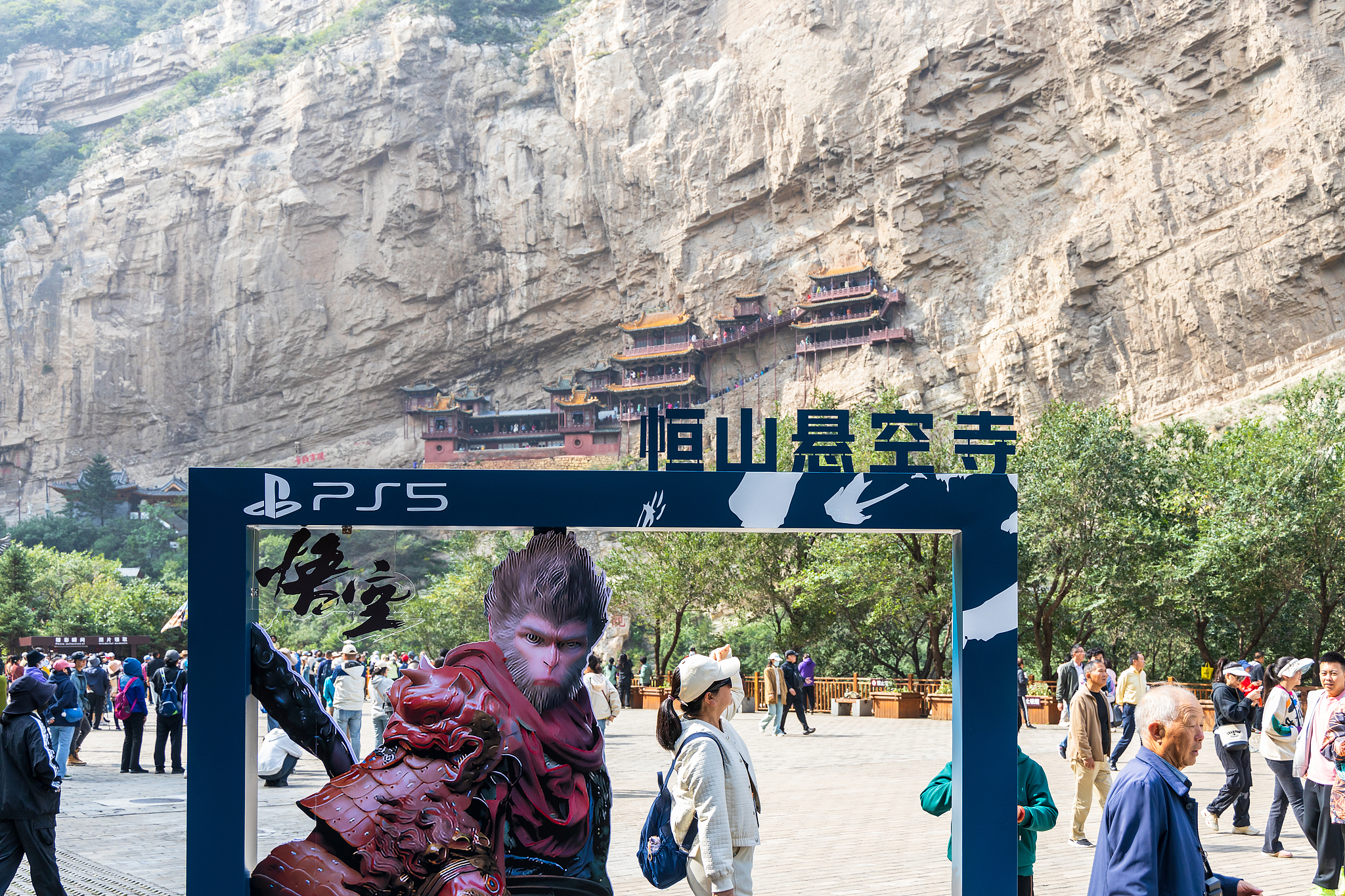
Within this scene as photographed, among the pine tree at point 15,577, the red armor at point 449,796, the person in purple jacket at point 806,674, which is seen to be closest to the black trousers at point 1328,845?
the red armor at point 449,796

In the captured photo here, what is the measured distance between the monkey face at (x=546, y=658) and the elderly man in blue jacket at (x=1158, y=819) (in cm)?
222

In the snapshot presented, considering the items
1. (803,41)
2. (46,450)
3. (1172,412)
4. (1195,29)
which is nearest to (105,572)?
(46,450)

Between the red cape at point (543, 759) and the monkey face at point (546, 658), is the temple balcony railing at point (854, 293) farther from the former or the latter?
the red cape at point (543, 759)

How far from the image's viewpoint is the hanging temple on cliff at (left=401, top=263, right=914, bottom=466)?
5059 cm

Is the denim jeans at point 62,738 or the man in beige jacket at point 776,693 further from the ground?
the denim jeans at point 62,738

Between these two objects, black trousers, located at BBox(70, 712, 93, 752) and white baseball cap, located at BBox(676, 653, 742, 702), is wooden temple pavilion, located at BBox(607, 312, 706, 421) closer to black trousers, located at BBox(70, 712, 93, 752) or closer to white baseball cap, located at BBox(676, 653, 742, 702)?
black trousers, located at BBox(70, 712, 93, 752)

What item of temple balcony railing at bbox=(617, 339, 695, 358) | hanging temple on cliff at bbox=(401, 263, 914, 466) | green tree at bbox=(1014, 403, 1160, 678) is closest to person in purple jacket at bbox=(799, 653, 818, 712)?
green tree at bbox=(1014, 403, 1160, 678)

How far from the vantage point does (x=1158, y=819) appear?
10.2 feet

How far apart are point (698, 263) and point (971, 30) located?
58.2 ft

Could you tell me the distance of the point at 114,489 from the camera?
186ft

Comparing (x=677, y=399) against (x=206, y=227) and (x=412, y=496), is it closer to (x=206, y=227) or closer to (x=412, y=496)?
(x=206, y=227)

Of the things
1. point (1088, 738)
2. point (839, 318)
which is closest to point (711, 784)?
point (1088, 738)

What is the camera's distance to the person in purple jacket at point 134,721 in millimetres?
11844

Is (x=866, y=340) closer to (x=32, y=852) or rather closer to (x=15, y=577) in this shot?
(x=15, y=577)
